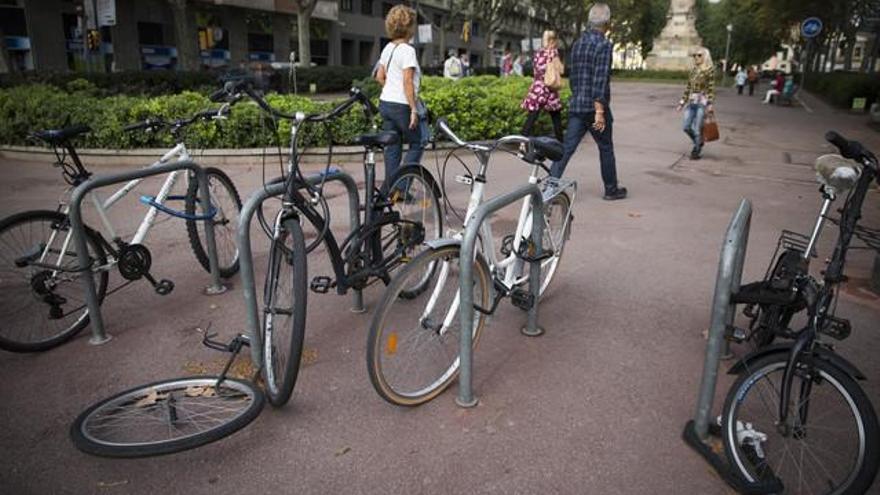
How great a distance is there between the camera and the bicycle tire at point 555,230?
13.4 ft

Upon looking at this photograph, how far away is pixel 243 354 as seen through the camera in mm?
3566

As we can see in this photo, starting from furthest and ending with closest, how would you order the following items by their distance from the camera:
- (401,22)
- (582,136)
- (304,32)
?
(304,32) < (582,136) < (401,22)

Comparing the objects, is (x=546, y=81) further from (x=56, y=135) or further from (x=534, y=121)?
(x=56, y=135)

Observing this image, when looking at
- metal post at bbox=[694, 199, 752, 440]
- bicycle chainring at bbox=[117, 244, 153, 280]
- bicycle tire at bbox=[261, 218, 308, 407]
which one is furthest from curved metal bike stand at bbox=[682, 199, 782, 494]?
bicycle chainring at bbox=[117, 244, 153, 280]

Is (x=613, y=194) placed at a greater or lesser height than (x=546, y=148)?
lesser

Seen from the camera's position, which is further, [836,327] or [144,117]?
[144,117]

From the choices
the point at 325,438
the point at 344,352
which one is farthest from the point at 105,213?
the point at 325,438

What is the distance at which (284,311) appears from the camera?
3.00m

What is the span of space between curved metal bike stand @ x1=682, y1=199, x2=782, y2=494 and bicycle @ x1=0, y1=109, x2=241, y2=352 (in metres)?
3.12

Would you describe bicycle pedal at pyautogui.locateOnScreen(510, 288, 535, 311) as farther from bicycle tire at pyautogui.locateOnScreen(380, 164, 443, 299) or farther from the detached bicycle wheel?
the detached bicycle wheel

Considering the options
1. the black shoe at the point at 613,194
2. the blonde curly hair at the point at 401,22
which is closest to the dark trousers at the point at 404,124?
the blonde curly hair at the point at 401,22

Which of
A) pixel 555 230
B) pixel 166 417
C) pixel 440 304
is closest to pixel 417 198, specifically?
pixel 555 230

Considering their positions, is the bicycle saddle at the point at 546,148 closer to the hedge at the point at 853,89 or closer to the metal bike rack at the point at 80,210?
the metal bike rack at the point at 80,210

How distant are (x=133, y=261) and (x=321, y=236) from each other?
1.46 m
